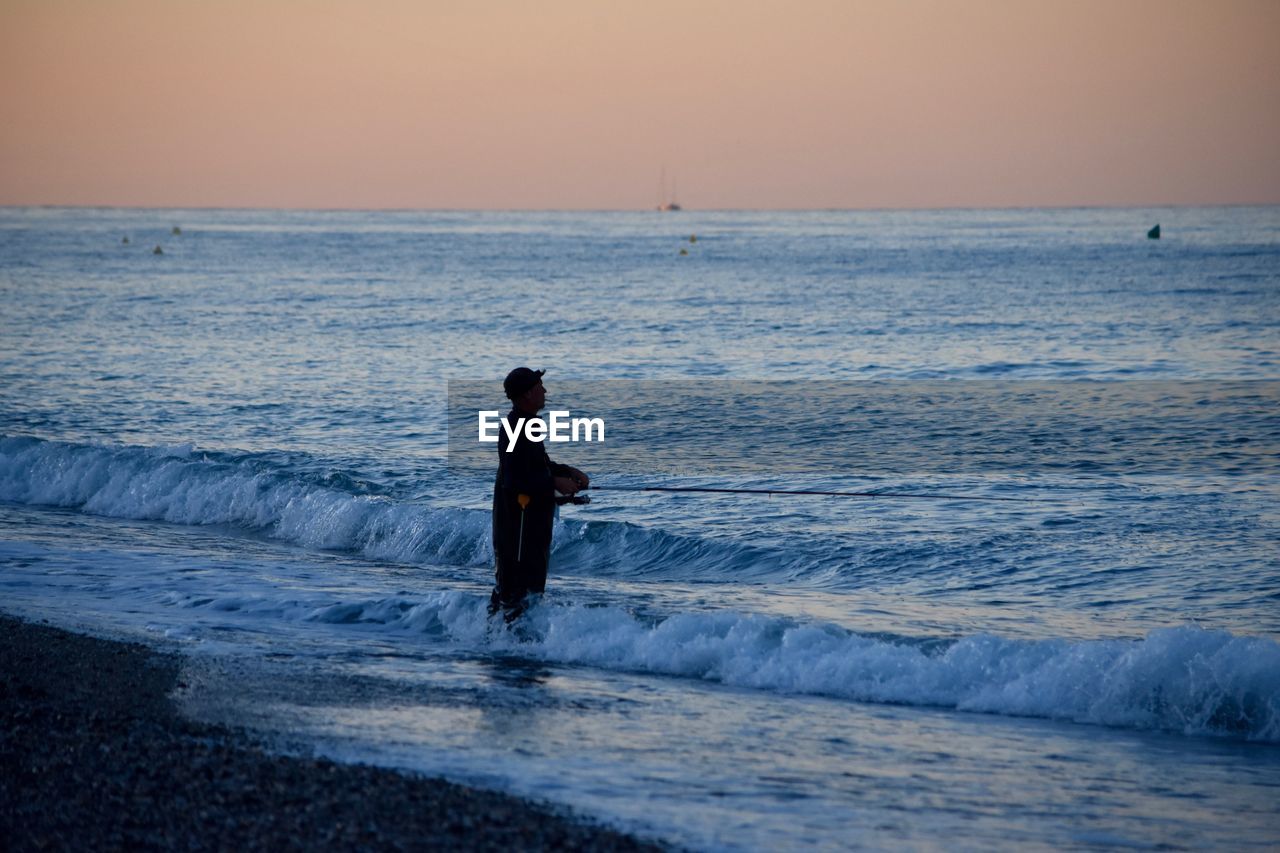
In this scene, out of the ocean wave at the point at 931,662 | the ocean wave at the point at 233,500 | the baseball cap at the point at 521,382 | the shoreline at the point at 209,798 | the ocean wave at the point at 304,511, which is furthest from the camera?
the ocean wave at the point at 233,500

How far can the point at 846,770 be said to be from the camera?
6078 mm

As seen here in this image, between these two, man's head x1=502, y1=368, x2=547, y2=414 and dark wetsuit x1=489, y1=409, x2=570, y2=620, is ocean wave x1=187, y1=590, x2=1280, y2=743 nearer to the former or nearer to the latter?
dark wetsuit x1=489, y1=409, x2=570, y2=620

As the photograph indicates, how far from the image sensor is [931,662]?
7816 mm

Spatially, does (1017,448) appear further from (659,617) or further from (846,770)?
(846,770)

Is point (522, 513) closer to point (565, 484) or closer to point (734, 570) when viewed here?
point (565, 484)

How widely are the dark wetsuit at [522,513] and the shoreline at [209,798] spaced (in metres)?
2.14

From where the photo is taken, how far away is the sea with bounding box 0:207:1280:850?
606 centimetres

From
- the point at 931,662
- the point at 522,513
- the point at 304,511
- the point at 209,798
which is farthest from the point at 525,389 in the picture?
the point at 304,511

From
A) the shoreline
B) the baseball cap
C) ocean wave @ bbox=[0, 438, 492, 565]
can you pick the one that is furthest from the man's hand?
ocean wave @ bbox=[0, 438, 492, 565]

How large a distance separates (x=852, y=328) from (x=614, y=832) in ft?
102

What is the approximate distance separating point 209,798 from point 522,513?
2.96 m

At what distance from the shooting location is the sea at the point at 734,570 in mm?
6062

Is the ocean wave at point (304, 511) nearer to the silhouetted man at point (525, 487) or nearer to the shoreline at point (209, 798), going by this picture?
the silhouetted man at point (525, 487)

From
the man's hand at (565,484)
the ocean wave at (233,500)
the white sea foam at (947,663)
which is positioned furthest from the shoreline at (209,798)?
the ocean wave at (233,500)
